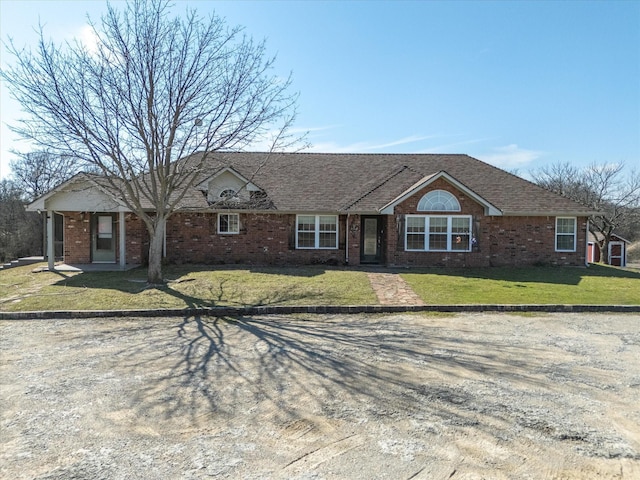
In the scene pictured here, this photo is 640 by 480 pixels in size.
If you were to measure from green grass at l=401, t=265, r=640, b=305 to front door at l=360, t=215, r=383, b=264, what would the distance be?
10.2ft

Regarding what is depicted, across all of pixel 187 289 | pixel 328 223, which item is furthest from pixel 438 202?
pixel 187 289

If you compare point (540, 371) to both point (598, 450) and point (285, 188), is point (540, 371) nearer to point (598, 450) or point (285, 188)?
point (598, 450)

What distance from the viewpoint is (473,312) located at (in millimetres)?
10633

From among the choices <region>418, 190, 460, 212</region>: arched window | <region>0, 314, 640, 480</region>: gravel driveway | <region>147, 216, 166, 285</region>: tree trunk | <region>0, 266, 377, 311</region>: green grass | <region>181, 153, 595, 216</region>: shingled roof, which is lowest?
<region>0, 314, 640, 480</region>: gravel driveway

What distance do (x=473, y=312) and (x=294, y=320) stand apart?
4.32m

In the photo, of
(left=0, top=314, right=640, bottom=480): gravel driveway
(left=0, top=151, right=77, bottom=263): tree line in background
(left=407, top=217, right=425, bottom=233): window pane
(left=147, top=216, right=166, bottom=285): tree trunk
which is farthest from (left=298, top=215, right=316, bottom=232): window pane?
(left=0, top=151, right=77, bottom=263): tree line in background

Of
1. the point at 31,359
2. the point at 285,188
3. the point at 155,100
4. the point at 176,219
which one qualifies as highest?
the point at 155,100

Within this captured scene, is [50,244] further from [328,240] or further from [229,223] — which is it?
[328,240]

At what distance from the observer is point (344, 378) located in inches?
225

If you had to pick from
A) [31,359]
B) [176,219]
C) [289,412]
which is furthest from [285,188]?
[289,412]

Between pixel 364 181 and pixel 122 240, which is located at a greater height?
pixel 364 181

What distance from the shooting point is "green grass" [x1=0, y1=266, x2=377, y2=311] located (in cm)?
1120

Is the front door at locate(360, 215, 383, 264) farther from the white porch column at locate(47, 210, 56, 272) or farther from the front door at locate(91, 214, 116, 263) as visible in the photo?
the white porch column at locate(47, 210, 56, 272)

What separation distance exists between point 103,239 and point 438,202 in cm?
1429
